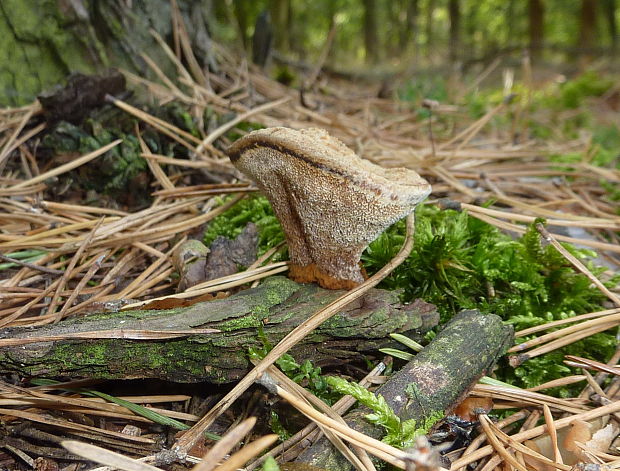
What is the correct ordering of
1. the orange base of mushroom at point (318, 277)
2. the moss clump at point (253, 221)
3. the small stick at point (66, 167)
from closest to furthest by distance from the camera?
the orange base of mushroom at point (318, 277)
the moss clump at point (253, 221)
the small stick at point (66, 167)

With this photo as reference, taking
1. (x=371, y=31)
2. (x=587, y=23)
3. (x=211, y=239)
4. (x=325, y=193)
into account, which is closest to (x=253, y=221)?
(x=211, y=239)

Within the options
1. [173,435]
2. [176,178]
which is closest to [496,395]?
[173,435]

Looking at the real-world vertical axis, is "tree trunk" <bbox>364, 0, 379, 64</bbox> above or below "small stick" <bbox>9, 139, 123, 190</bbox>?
above

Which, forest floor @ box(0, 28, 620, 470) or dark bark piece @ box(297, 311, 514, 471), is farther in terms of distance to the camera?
forest floor @ box(0, 28, 620, 470)

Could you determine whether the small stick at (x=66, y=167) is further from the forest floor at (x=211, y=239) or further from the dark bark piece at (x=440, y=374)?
the dark bark piece at (x=440, y=374)

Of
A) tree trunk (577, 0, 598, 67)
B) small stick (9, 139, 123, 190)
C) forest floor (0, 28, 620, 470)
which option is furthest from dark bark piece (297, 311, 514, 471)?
tree trunk (577, 0, 598, 67)

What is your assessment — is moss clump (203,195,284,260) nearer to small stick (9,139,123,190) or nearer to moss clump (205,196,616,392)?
moss clump (205,196,616,392)

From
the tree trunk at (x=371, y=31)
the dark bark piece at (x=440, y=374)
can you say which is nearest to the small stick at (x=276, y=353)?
the dark bark piece at (x=440, y=374)

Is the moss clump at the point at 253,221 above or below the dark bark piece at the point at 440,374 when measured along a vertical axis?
above
